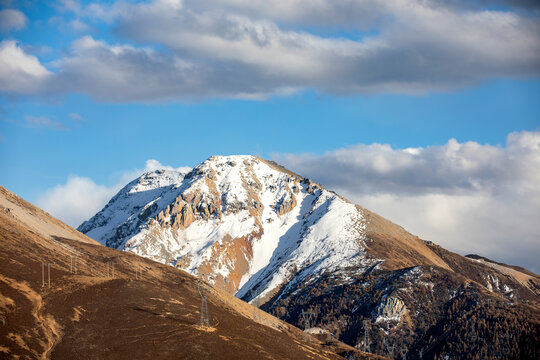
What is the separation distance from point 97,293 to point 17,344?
48.2 metres

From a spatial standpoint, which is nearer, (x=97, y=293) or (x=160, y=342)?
(x=160, y=342)

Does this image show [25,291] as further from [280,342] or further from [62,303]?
[280,342]

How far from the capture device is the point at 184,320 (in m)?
186

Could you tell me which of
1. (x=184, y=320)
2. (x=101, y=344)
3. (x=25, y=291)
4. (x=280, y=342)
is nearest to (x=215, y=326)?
(x=184, y=320)

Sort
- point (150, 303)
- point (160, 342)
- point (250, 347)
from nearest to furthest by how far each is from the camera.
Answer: point (160, 342) < point (250, 347) < point (150, 303)

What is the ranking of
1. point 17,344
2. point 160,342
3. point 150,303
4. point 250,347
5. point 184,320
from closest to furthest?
point 17,344 < point 160,342 < point 250,347 < point 184,320 < point 150,303

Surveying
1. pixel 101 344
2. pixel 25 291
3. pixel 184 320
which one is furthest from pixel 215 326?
pixel 25 291

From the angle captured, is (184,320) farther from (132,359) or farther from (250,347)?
(132,359)

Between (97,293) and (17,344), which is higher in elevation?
(97,293)

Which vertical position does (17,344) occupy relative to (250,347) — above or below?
below

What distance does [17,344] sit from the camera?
15162 cm

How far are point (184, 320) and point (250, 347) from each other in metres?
22.8

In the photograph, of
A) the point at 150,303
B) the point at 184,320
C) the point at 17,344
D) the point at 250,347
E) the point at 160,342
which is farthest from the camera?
the point at 150,303

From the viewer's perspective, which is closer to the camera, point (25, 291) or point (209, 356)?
point (209, 356)
